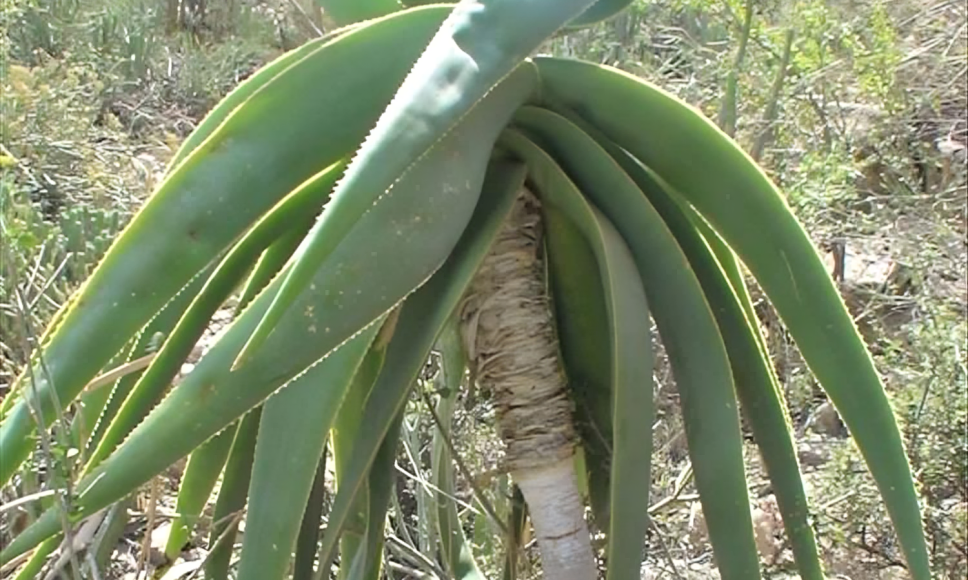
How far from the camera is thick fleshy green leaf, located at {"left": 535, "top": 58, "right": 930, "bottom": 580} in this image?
846 millimetres

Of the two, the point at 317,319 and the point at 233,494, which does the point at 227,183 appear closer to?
the point at 317,319

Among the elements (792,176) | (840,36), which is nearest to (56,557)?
(792,176)

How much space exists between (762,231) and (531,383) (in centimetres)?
22

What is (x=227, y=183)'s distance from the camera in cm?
74

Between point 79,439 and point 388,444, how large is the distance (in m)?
0.22

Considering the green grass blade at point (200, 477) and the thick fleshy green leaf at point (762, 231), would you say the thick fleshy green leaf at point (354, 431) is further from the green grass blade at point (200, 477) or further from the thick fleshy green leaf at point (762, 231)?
the thick fleshy green leaf at point (762, 231)

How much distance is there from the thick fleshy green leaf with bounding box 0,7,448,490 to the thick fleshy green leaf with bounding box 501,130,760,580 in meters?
0.12

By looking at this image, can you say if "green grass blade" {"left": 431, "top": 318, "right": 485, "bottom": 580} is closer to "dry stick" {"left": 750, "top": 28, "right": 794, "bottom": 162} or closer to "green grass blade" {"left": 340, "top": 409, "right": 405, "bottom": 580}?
"green grass blade" {"left": 340, "top": 409, "right": 405, "bottom": 580}

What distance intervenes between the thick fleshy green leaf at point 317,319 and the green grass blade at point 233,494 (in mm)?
175

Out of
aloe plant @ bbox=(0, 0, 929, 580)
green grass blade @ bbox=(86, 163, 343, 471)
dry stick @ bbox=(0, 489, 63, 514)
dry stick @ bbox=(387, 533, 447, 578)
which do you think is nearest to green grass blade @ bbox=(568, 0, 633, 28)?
aloe plant @ bbox=(0, 0, 929, 580)

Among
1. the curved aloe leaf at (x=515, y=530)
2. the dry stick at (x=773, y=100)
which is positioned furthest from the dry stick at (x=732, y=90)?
the curved aloe leaf at (x=515, y=530)

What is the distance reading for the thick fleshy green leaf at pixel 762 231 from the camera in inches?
33.3

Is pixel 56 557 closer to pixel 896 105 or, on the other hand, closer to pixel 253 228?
pixel 253 228

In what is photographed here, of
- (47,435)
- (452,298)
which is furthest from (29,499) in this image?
(452,298)
